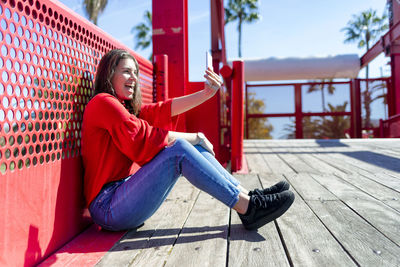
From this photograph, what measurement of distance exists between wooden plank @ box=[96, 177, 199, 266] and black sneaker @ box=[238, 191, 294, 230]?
41 cm

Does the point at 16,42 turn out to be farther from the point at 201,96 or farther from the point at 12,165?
the point at 201,96

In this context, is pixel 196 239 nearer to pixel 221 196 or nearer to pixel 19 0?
pixel 221 196

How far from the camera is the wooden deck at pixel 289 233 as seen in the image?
141 centimetres

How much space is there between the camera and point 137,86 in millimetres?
2021

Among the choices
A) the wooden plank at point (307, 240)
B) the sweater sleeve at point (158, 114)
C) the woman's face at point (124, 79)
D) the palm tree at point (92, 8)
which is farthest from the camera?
the palm tree at point (92, 8)

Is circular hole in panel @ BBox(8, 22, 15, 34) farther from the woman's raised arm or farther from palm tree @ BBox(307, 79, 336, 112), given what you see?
palm tree @ BBox(307, 79, 336, 112)

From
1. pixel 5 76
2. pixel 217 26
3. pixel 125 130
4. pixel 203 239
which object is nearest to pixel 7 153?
pixel 5 76

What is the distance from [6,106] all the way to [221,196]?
3.48ft

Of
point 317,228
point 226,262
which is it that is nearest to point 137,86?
point 226,262

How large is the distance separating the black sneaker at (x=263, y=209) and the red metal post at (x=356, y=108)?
27.9ft

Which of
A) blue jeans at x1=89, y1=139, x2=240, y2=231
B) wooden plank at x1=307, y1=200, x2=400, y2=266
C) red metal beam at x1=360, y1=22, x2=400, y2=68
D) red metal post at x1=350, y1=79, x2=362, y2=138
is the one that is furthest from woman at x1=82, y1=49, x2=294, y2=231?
red metal post at x1=350, y1=79, x2=362, y2=138

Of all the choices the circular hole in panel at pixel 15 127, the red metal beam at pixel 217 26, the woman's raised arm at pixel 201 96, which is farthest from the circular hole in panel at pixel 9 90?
the red metal beam at pixel 217 26

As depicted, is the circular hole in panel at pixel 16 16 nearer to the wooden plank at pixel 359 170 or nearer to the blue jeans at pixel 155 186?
the blue jeans at pixel 155 186

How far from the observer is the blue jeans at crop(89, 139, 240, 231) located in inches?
63.7
